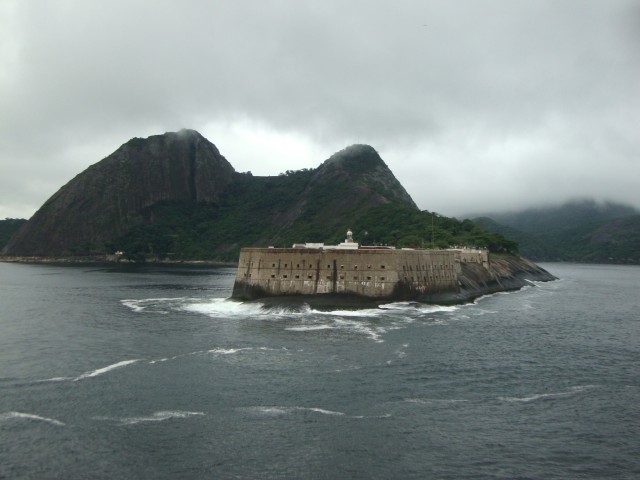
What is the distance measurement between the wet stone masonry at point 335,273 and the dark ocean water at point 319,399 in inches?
310

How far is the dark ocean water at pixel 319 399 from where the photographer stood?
75.1 ft

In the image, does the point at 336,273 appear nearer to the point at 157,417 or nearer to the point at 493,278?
the point at 157,417

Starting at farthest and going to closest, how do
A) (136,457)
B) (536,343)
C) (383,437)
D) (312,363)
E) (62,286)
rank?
(62,286) < (536,343) < (312,363) < (383,437) < (136,457)

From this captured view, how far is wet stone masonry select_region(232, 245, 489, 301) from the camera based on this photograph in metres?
64.4

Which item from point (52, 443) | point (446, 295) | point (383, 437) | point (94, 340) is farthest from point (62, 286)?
point (383, 437)

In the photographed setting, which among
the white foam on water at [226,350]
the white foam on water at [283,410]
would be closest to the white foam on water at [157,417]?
the white foam on water at [283,410]

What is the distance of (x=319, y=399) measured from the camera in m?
30.2

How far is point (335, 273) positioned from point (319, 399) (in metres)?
34.7

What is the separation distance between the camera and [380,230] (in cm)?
14688

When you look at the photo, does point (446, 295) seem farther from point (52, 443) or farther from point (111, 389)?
point (52, 443)

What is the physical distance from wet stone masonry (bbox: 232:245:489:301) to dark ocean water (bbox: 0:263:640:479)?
7.88 meters

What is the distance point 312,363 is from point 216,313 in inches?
1062

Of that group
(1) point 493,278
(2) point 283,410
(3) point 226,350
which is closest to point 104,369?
(3) point 226,350

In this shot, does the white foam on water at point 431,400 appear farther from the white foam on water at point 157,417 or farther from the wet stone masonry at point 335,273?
the wet stone masonry at point 335,273
